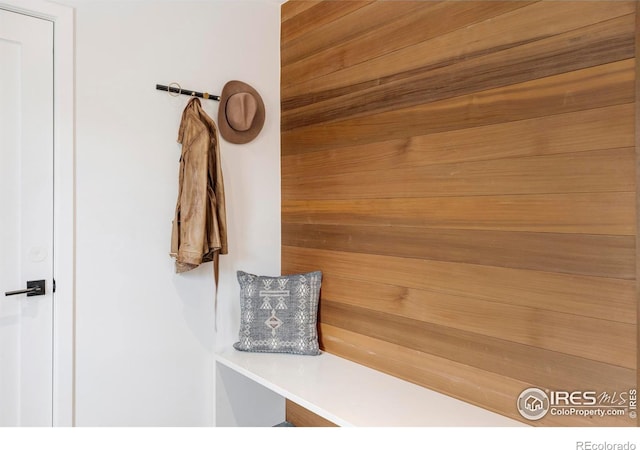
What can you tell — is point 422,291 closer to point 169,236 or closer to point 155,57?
point 169,236

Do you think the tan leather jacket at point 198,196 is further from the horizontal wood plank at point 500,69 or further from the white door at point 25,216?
the horizontal wood plank at point 500,69

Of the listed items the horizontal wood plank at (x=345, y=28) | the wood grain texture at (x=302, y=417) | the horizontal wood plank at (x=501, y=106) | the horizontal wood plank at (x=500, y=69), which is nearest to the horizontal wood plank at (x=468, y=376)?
the wood grain texture at (x=302, y=417)

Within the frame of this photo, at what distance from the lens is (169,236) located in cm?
197

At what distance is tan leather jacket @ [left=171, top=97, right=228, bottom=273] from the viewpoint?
1.86 meters

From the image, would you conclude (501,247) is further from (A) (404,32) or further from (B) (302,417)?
(B) (302,417)

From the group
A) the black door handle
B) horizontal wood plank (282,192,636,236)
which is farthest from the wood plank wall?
the black door handle

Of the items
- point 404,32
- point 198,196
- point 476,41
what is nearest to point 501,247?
point 476,41

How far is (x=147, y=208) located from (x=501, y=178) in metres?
1.54

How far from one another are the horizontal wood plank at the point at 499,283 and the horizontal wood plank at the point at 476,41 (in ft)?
2.61

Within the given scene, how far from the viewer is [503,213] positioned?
1.44m

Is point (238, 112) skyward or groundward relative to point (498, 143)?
skyward

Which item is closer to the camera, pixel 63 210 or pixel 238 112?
pixel 63 210

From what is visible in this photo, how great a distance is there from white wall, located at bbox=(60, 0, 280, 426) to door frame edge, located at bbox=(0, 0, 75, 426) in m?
0.04
